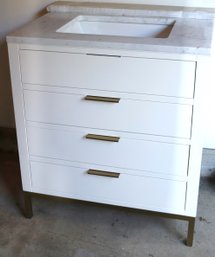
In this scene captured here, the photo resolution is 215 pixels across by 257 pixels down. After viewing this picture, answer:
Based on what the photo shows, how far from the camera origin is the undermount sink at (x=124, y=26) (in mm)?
1915

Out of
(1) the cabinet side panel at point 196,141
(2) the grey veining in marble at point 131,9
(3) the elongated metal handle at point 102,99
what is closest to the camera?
(1) the cabinet side panel at point 196,141

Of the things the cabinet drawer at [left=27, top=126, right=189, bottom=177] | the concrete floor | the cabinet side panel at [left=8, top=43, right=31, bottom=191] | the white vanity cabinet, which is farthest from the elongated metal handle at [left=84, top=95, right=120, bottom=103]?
the concrete floor

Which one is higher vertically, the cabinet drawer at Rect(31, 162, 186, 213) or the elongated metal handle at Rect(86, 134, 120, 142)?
the elongated metal handle at Rect(86, 134, 120, 142)

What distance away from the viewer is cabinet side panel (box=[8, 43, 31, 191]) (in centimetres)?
169

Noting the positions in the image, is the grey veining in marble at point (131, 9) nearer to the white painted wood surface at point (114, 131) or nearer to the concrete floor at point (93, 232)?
the white painted wood surface at point (114, 131)

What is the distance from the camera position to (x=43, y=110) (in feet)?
5.79

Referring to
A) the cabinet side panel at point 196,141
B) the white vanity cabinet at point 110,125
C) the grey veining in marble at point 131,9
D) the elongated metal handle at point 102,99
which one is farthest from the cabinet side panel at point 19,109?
the cabinet side panel at point 196,141

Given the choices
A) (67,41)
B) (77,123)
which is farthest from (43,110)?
(67,41)

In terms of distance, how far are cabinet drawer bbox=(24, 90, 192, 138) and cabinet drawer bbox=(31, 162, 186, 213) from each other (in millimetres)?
224

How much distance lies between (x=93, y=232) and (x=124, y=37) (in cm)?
90

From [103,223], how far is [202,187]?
606 millimetres

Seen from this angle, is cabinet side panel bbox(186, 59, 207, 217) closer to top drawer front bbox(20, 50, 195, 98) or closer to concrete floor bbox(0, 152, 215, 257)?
top drawer front bbox(20, 50, 195, 98)

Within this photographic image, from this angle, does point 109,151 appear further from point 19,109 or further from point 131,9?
point 131,9

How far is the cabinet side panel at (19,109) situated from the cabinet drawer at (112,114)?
3 centimetres
